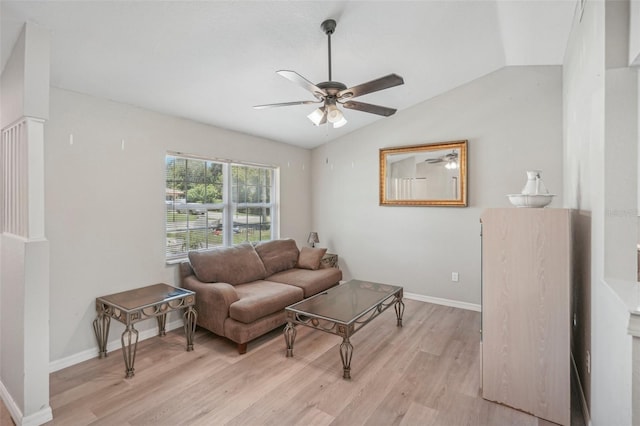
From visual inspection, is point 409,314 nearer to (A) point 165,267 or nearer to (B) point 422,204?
(B) point 422,204

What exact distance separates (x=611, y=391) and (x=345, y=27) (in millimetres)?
2823

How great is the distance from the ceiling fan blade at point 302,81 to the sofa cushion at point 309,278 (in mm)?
2272

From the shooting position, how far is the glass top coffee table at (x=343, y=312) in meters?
2.53

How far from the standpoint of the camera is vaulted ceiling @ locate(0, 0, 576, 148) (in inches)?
79.6

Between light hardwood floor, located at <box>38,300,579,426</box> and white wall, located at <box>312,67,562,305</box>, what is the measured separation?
124 centimetres

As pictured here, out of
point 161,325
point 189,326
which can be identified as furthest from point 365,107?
point 161,325

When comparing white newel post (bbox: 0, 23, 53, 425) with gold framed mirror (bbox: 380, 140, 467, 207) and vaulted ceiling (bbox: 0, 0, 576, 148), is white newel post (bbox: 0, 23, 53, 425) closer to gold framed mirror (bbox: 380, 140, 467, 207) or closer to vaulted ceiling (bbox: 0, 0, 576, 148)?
vaulted ceiling (bbox: 0, 0, 576, 148)

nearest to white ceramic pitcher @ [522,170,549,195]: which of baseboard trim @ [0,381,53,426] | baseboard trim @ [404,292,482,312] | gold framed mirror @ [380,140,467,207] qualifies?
gold framed mirror @ [380,140,467,207]

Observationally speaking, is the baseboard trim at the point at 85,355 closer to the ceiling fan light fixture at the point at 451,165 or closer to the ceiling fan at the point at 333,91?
the ceiling fan at the point at 333,91

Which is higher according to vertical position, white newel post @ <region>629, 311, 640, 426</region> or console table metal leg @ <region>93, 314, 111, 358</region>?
white newel post @ <region>629, 311, 640, 426</region>

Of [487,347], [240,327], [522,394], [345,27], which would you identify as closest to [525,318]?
[487,347]

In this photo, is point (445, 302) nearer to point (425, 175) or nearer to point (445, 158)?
point (425, 175)

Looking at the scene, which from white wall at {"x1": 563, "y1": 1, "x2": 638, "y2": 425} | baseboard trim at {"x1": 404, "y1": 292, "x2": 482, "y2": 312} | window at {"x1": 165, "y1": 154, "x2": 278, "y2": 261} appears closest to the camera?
white wall at {"x1": 563, "y1": 1, "x2": 638, "y2": 425}

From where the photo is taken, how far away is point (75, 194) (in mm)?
2740
